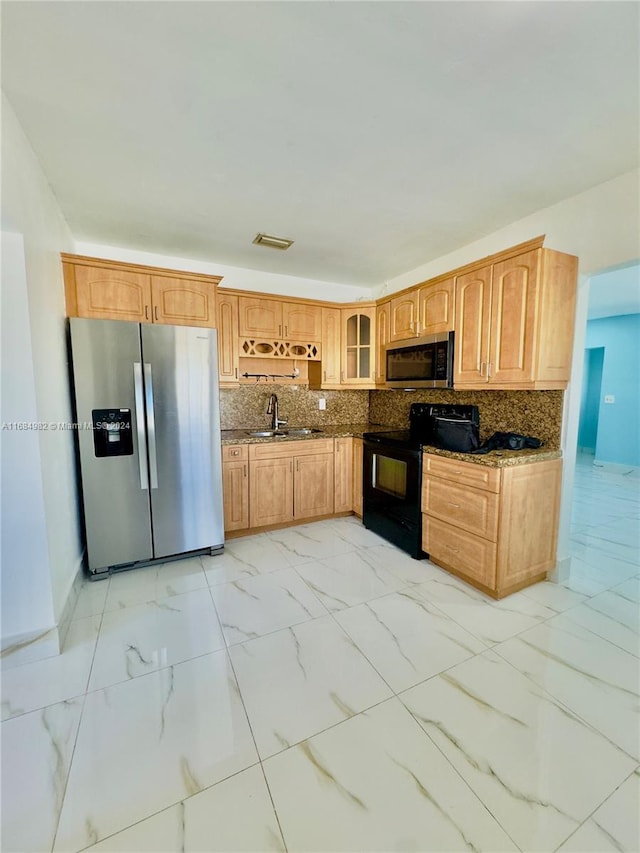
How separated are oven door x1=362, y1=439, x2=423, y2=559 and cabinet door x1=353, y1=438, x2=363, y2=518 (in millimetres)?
132

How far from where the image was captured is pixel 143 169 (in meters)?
1.92

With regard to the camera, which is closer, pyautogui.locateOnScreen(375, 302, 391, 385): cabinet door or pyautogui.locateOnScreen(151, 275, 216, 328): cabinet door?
pyautogui.locateOnScreen(151, 275, 216, 328): cabinet door

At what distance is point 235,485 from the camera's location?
3.05 meters

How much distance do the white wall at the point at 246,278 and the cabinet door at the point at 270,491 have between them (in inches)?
68.9

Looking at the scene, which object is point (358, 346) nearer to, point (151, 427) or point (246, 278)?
point (246, 278)

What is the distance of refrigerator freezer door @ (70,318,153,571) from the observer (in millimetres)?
2328

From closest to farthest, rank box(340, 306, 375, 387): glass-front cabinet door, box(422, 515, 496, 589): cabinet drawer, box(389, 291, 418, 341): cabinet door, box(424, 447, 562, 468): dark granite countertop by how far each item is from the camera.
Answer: box(424, 447, 562, 468): dark granite countertop
box(422, 515, 496, 589): cabinet drawer
box(389, 291, 418, 341): cabinet door
box(340, 306, 375, 387): glass-front cabinet door

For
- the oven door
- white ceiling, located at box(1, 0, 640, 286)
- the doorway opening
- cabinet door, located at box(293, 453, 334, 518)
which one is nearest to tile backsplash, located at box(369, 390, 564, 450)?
the oven door

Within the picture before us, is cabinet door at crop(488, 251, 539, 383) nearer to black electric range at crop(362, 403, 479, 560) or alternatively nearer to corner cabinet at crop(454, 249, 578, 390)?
corner cabinet at crop(454, 249, 578, 390)

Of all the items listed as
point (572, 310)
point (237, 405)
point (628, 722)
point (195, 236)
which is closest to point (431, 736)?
point (628, 722)

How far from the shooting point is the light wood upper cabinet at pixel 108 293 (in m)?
2.45

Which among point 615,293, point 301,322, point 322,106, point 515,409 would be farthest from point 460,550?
point 615,293

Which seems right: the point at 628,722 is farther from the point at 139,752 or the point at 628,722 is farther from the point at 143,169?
the point at 143,169

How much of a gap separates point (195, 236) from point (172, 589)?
2632 millimetres
